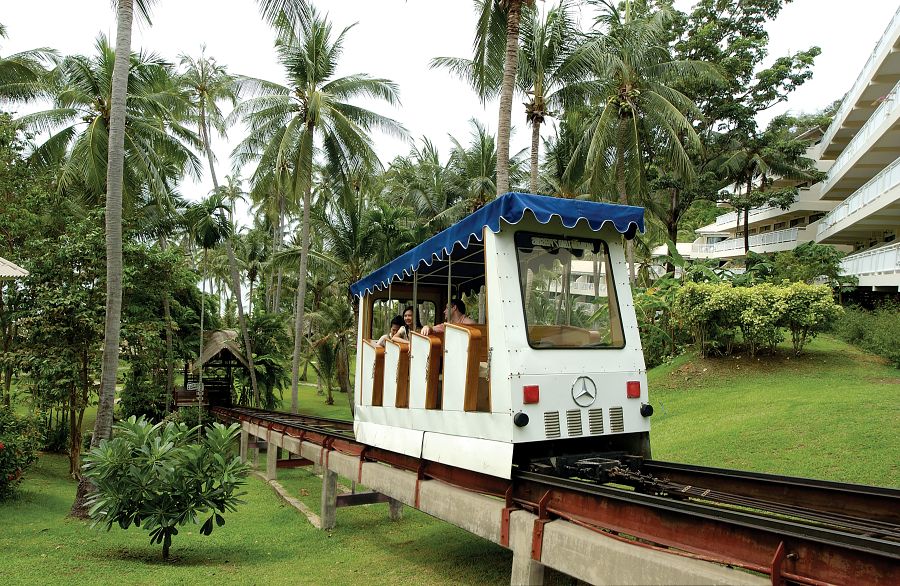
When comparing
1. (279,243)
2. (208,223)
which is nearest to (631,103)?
(208,223)

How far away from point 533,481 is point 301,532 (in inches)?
261

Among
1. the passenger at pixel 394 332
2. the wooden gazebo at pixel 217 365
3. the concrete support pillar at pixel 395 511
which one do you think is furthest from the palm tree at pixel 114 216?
the wooden gazebo at pixel 217 365

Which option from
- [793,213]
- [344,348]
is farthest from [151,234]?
[793,213]

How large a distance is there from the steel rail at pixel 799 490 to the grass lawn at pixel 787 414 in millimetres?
4506

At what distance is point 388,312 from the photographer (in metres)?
9.16

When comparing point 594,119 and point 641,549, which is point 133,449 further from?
point 594,119

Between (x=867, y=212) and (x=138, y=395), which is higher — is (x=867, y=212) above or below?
above

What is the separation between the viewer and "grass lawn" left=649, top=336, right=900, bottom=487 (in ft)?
35.3

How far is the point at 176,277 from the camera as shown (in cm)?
2186

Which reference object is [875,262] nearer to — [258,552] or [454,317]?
[454,317]

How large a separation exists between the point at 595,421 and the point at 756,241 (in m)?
40.1

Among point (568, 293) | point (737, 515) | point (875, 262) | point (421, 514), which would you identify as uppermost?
point (875, 262)

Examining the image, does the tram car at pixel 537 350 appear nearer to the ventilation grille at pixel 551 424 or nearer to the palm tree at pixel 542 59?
the ventilation grille at pixel 551 424

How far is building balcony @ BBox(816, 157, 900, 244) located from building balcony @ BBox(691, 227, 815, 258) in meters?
1.75
